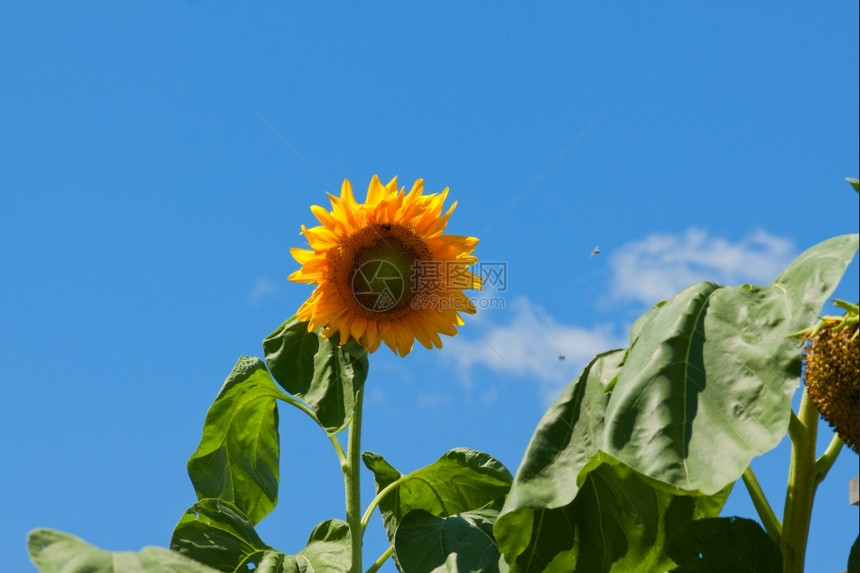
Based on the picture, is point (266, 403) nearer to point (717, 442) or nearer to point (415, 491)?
point (415, 491)

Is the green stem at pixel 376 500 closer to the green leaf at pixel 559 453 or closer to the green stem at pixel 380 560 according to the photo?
the green stem at pixel 380 560

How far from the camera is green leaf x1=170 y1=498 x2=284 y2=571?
206cm

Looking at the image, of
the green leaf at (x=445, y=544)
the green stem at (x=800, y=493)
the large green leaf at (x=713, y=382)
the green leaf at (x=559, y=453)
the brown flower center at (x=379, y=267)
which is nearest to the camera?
the large green leaf at (x=713, y=382)

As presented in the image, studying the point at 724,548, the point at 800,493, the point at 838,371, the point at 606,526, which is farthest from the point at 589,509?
the point at 838,371

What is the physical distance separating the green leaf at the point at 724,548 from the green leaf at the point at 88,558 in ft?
2.97

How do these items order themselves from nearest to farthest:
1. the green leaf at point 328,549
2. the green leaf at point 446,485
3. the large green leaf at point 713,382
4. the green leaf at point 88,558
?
the green leaf at point 88,558
the large green leaf at point 713,382
the green leaf at point 328,549
the green leaf at point 446,485

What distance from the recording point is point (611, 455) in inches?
51.1

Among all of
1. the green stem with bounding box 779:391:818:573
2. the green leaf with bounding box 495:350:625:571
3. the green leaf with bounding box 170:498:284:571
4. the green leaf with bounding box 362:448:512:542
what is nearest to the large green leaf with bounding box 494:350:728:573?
the green leaf with bounding box 495:350:625:571

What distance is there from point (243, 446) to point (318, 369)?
39 cm

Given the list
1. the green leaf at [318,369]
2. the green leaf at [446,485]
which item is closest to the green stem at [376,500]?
the green leaf at [446,485]

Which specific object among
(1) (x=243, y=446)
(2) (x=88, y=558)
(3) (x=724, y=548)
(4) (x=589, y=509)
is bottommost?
(2) (x=88, y=558)

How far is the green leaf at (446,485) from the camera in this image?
7.30 ft

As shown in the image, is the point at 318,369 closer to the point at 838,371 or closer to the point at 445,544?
the point at 445,544

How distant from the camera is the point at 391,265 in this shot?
2.38 metres
